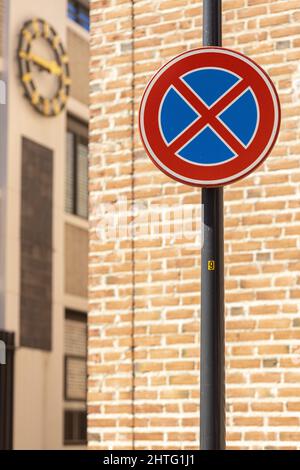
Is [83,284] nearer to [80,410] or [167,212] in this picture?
[80,410]

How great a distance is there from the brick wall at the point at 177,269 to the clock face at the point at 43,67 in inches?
458

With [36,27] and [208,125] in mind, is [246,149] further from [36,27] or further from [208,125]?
[36,27]

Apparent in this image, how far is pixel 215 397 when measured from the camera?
211 inches

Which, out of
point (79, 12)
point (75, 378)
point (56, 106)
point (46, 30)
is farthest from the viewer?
point (79, 12)

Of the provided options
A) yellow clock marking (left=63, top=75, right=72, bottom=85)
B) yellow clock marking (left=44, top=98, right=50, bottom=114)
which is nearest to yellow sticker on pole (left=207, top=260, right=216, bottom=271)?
yellow clock marking (left=44, top=98, right=50, bottom=114)

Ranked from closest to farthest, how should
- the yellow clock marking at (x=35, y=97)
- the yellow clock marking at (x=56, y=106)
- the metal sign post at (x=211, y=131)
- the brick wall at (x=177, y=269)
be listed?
the metal sign post at (x=211, y=131) → the brick wall at (x=177, y=269) → the yellow clock marking at (x=35, y=97) → the yellow clock marking at (x=56, y=106)

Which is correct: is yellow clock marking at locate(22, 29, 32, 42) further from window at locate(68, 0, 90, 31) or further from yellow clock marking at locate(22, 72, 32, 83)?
window at locate(68, 0, 90, 31)

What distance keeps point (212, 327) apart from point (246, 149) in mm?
888

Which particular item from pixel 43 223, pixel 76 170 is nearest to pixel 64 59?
pixel 76 170

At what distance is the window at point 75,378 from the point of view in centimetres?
2144

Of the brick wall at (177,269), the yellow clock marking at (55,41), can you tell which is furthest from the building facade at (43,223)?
the brick wall at (177,269)

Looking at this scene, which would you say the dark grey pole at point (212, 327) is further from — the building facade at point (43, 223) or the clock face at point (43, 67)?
the clock face at point (43, 67)

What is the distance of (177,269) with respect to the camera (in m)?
8.18

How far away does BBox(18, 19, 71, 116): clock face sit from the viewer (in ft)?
66.5
